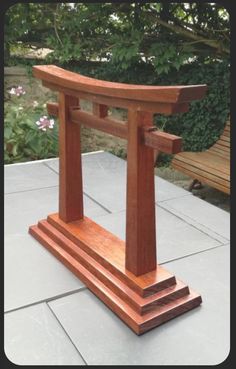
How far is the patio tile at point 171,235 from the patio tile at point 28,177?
25.0 inches

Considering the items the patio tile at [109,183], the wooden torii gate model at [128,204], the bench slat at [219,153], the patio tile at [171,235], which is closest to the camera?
the wooden torii gate model at [128,204]

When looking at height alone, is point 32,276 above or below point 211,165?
below

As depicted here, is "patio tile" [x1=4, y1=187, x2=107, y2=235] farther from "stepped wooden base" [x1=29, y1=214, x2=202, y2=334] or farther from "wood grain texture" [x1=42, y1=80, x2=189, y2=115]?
"wood grain texture" [x1=42, y1=80, x2=189, y2=115]

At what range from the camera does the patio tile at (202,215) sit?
2096 mm

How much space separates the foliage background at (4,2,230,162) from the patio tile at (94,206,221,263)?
5.72 feet

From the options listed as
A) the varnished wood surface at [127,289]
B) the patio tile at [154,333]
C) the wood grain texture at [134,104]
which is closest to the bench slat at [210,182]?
the patio tile at [154,333]

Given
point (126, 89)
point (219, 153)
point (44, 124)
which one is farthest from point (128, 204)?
point (44, 124)

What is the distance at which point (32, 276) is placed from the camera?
169 centimetres

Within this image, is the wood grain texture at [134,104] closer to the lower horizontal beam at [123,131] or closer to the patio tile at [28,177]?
the lower horizontal beam at [123,131]

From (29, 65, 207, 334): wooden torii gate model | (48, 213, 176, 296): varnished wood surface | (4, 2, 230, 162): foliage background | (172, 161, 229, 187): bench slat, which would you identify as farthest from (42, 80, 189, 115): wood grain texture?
(4, 2, 230, 162): foliage background

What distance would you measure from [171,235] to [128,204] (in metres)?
0.68

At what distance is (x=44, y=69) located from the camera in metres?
1.74

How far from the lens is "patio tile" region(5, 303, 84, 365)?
50.9 inches

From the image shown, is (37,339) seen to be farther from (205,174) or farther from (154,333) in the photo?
(205,174)
